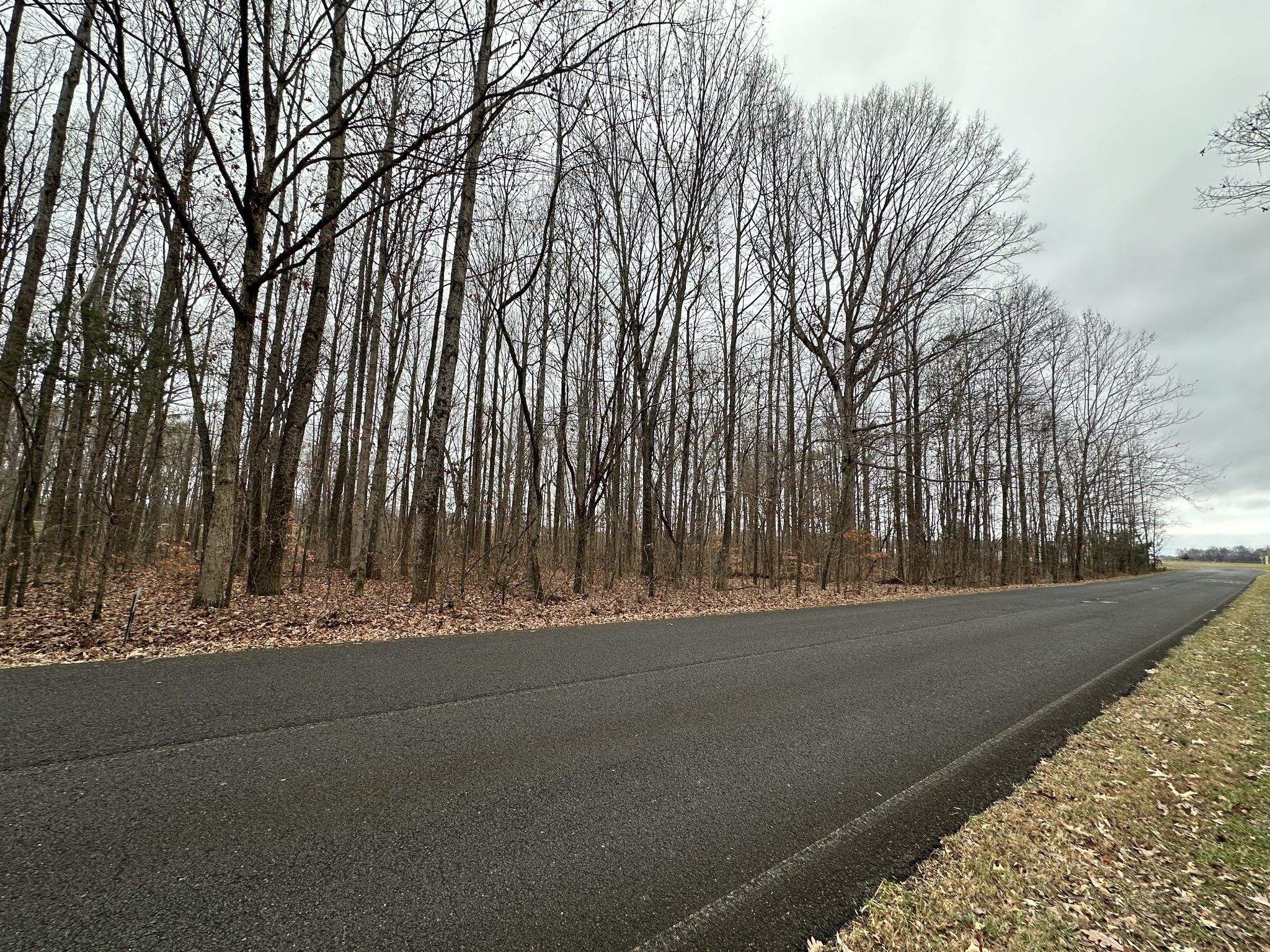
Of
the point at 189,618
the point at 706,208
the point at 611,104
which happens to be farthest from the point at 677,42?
the point at 189,618

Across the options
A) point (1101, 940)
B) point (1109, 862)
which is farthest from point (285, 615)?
point (1109, 862)

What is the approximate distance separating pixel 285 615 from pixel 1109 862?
8.87 meters

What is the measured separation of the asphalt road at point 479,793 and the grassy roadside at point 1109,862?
0.53 feet

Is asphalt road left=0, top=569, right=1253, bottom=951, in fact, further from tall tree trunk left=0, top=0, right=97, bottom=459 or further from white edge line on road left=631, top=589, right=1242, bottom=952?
tall tree trunk left=0, top=0, right=97, bottom=459

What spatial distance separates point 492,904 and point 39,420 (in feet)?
35.1

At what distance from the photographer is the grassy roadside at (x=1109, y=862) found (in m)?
Result: 1.90

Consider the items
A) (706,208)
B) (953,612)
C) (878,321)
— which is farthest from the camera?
(878,321)

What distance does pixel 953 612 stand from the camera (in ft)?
35.4

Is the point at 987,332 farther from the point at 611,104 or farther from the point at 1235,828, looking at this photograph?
the point at 1235,828

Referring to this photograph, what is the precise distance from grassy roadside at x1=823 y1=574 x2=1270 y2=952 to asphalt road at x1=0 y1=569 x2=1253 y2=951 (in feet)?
0.53

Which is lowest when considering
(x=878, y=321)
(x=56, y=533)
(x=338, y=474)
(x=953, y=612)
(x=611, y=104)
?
(x=953, y=612)

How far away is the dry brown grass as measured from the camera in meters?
5.34

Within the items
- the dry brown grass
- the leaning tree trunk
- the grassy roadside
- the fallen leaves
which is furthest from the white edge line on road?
the leaning tree trunk

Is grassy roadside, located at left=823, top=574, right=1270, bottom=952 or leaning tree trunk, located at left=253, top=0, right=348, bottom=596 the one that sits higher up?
leaning tree trunk, located at left=253, top=0, right=348, bottom=596
